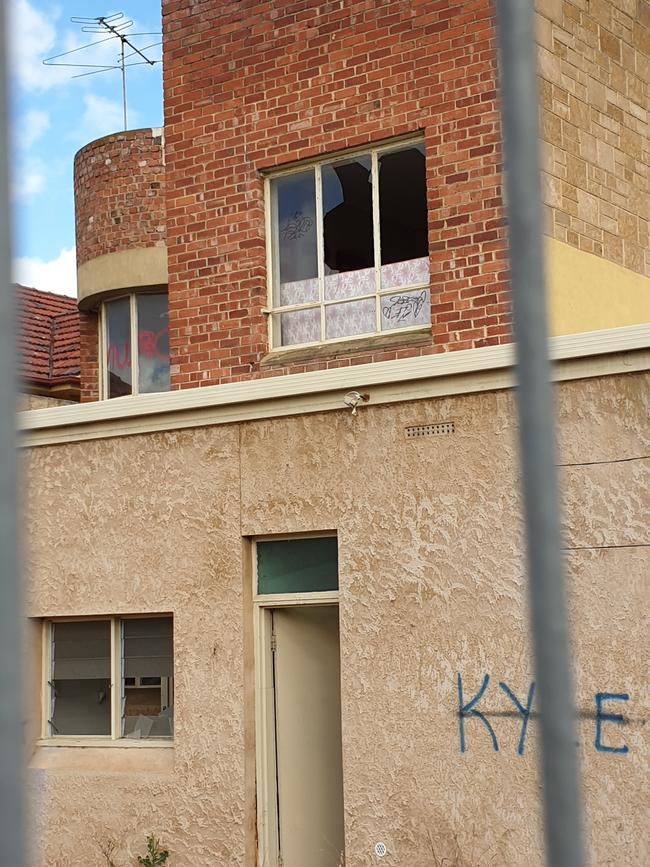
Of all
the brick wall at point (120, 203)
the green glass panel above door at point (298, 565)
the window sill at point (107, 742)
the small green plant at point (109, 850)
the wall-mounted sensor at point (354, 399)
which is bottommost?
the small green plant at point (109, 850)

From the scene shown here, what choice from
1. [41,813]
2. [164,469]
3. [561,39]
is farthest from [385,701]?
[561,39]

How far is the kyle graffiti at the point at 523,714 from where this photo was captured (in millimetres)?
8094

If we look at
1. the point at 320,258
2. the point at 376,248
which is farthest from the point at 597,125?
the point at 320,258

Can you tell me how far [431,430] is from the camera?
30.0 ft

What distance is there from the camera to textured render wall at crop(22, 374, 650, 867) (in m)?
8.27

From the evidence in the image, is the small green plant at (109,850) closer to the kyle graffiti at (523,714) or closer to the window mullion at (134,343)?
the kyle graffiti at (523,714)

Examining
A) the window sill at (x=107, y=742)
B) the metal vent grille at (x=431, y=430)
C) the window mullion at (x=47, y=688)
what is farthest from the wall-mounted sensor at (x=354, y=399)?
the window mullion at (x=47, y=688)

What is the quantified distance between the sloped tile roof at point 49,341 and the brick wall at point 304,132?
9.59 meters

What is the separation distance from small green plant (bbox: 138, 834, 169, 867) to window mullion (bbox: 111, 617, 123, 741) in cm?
98

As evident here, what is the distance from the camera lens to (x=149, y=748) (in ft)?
33.8

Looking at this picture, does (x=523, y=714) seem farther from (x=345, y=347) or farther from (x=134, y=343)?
(x=134, y=343)

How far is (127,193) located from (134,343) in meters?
2.14

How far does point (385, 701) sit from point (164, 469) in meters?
2.74

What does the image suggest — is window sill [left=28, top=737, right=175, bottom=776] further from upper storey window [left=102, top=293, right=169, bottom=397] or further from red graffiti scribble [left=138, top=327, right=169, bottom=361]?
red graffiti scribble [left=138, top=327, right=169, bottom=361]
